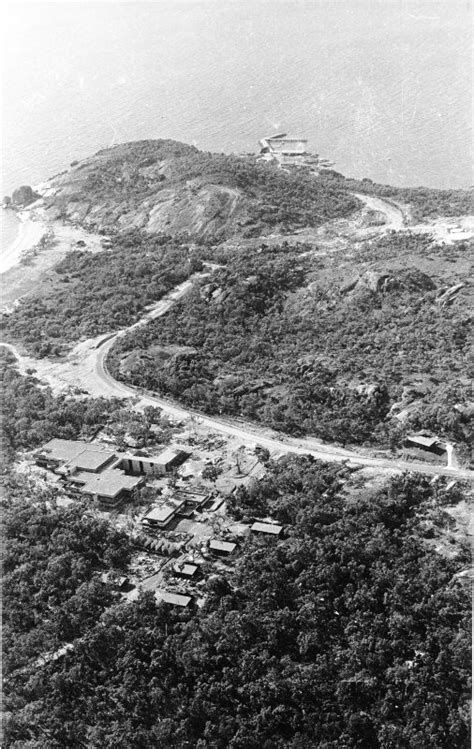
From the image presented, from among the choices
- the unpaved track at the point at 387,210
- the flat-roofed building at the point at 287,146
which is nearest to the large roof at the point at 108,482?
the unpaved track at the point at 387,210

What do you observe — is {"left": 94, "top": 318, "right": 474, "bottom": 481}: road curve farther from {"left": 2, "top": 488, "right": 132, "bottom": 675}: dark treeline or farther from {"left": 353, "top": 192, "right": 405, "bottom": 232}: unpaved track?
{"left": 353, "top": 192, "right": 405, "bottom": 232}: unpaved track

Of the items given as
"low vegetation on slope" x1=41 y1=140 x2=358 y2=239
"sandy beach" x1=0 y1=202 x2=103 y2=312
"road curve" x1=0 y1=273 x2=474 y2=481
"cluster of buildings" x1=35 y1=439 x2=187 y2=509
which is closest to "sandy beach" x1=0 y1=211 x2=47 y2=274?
"sandy beach" x1=0 y1=202 x2=103 y2=312

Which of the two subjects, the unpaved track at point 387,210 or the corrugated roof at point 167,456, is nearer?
the corrugated roof at point 167,456

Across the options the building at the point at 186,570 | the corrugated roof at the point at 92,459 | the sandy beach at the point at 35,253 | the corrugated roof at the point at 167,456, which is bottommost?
the building at the point at 186,570

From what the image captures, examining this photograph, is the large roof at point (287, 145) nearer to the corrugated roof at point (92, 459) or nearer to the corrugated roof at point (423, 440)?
the corrugated roof at point (423, 440)

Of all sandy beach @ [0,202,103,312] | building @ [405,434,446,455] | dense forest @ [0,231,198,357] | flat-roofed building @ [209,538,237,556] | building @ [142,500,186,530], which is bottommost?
building @ [405,434,446,455]

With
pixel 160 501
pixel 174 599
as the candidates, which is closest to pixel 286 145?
pixel 160 501
